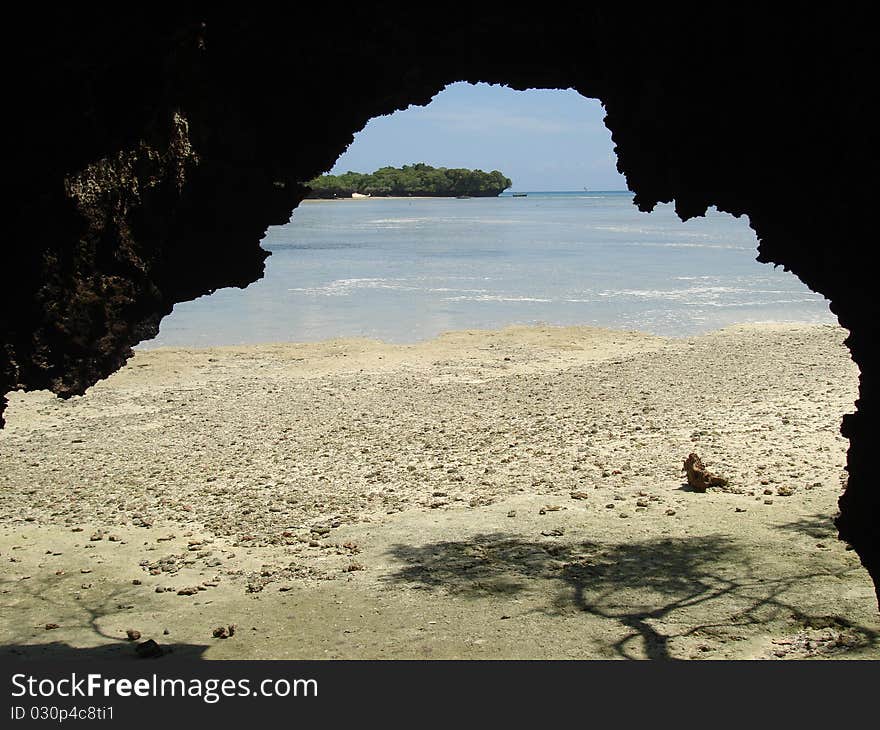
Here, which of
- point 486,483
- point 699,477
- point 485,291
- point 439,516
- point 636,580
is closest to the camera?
point 636,580

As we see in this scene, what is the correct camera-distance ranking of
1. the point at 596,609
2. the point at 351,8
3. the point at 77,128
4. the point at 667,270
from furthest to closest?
the point at 667,270 → the point at 596,609 → the point at 351,8 → the point at 77,128

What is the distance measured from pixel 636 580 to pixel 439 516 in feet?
9.44

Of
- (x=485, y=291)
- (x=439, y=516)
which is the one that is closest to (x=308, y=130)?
(x=439, y=516)

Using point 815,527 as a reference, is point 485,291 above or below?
above

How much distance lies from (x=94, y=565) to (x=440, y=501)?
12.9 feet

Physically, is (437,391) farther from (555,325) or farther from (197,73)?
(197,73)

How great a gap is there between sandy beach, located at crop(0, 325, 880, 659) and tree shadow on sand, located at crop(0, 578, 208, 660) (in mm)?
31

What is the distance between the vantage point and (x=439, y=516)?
414 inches

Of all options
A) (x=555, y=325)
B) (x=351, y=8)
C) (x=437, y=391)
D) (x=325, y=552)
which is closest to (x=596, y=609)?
(x=325, y=552)

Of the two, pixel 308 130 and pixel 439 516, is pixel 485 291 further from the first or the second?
pixel 308 130

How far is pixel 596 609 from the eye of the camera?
25.0 ft

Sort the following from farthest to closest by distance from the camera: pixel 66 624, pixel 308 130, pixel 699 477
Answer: pixel 699 477
pixel 66 624
pixel 308 130

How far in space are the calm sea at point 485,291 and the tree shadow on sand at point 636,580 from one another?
50.6ft

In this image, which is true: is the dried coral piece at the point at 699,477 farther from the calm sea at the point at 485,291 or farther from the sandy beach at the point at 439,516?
the calm sea at the point at 485,291
